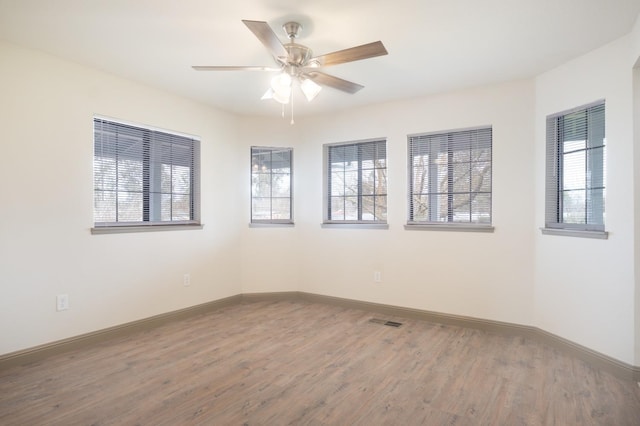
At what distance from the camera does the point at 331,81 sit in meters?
2.89

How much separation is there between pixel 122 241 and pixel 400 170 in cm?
313

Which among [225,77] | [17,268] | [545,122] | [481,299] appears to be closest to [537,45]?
[545,122]

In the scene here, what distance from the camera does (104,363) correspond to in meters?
2.94

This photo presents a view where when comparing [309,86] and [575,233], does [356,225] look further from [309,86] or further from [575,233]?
[575,233]

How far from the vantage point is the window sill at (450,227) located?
12.5 feet

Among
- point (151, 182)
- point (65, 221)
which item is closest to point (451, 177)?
point (151, 182)

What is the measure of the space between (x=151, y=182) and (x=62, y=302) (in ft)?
4.73

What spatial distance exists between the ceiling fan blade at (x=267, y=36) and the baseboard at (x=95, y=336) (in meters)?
2.98

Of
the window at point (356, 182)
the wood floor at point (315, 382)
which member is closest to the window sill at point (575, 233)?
the wood floor at point (315, 382)

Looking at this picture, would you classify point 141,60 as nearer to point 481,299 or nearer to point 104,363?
point 104,363

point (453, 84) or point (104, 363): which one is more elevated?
point (453, 84)

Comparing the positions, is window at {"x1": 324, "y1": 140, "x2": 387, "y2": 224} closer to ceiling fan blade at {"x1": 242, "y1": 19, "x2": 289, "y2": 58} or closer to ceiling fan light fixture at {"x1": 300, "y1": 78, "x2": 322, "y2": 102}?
ceiling fan light fixture at {"x1": 300, "y1": 78, "x2": 322, "y2": 102}

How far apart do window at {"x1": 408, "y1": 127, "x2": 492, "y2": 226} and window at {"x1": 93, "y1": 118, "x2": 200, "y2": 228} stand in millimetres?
2665

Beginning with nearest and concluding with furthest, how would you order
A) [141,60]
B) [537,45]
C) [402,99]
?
[537,45] < [141,60] < [402,99]
